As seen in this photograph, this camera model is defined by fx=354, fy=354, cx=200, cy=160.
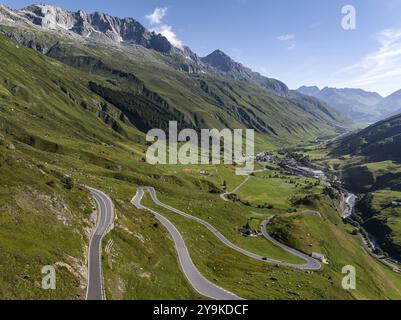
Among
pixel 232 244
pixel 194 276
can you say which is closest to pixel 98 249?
pixel 194 276

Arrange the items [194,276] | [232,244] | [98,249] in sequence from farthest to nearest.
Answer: [232,244], [194,276], [98,249]

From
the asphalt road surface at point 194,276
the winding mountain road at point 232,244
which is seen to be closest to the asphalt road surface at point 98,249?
the asphalt road surface at point 194,276

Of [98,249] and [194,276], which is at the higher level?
[98,249]

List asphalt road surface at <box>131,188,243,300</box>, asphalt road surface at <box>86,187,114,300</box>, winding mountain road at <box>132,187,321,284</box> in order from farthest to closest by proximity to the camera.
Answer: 1. winding mountain road at <box>132,187,321,284</box>
2. asphalt road surface at <box>131,188,243,300</box>
3. asphalt road surface at <box>86,187,114,300</box>

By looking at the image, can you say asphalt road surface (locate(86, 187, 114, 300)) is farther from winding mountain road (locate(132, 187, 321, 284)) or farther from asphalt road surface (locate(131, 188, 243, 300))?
winding mountain road (locate(132, 187, 321, 284))

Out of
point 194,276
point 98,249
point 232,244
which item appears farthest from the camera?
point 232,244

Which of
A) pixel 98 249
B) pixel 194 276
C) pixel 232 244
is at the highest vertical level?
pixel 232 244

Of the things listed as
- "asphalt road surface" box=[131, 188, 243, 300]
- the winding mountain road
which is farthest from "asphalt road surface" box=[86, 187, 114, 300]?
the winding mountain road

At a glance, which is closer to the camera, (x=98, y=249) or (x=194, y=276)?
(x=98, y=249)

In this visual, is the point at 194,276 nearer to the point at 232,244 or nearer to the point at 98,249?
the point at 98,249
